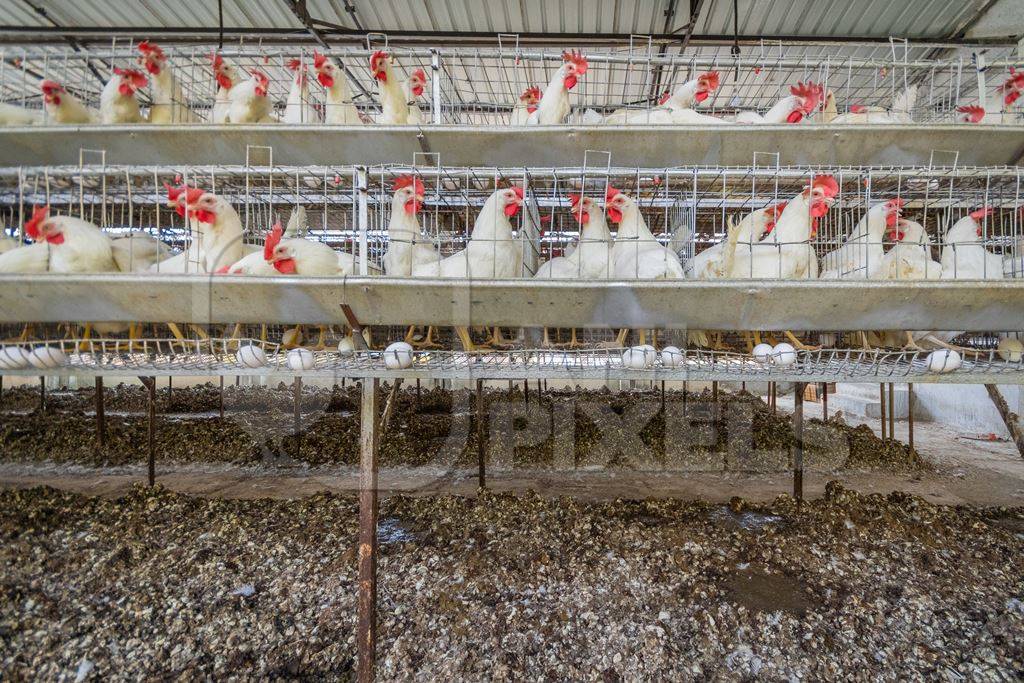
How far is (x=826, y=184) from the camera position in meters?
2.02

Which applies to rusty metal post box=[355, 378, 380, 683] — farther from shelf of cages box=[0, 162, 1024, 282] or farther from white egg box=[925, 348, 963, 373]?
white egg box=[925, 348, 963, 373]

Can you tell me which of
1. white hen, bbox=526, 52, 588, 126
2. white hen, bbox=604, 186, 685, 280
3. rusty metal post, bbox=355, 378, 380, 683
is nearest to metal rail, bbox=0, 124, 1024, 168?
white hen, bbox=604, 186, 685, 280

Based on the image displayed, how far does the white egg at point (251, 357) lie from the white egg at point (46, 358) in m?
0.69

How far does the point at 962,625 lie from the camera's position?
1754 millimetres

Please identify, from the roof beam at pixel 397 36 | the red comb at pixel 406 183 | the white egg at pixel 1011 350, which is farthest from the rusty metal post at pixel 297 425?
the white egg at pixel 1011 350

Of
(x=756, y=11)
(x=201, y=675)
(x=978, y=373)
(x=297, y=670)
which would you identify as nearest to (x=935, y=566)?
(x=978, y=373)

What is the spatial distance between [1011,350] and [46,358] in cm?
409

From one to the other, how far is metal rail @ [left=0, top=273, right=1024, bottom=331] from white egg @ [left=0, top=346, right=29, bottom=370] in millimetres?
235

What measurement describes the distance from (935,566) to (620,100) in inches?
200

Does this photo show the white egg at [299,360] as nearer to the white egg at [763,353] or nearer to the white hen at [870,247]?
the white egg at [763,353]

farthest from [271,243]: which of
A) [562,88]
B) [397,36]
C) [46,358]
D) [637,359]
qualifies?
[397,36]

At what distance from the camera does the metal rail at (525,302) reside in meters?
1.63

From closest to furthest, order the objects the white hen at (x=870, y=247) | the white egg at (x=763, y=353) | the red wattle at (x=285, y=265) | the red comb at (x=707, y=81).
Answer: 1. the white egg at (x=763, y=353)
2. the red wattle at (x=285, y=265)
3. the white hen at (x=870, y=247)
4. the red comb at (x=707, y=81)

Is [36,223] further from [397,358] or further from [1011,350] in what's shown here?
[1011,350]
